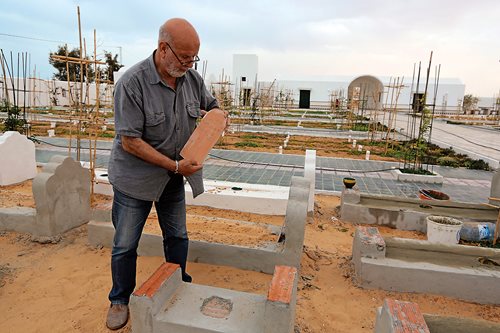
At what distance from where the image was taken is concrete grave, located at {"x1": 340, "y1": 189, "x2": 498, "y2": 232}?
4.33 m

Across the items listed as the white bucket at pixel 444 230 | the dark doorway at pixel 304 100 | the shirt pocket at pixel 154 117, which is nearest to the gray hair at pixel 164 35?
the shirt pocket at pixel 154 117

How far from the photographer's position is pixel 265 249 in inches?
117

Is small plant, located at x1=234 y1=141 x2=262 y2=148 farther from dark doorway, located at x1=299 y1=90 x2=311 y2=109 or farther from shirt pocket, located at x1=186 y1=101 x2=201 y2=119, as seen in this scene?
dark doorway, located at x1=299 y1=90 x2=311 y2=109

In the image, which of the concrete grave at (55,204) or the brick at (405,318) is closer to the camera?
the brick at (405,318)

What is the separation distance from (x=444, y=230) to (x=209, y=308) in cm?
283

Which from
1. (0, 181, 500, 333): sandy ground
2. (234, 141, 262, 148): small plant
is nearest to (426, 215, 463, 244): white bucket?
(0, 181, 500, 333): sandy ground

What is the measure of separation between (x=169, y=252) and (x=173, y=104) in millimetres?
1043

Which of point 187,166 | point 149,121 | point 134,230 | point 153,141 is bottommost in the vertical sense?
point 134,230

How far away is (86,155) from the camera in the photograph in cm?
808

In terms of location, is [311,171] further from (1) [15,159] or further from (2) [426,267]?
(1) [15,159]

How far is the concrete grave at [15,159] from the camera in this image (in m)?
5.62

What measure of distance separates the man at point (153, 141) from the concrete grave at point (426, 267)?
1.60 m

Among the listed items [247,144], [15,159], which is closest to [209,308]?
[15,159]

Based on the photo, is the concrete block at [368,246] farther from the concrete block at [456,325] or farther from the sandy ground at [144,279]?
the concrete block at [456,325]
